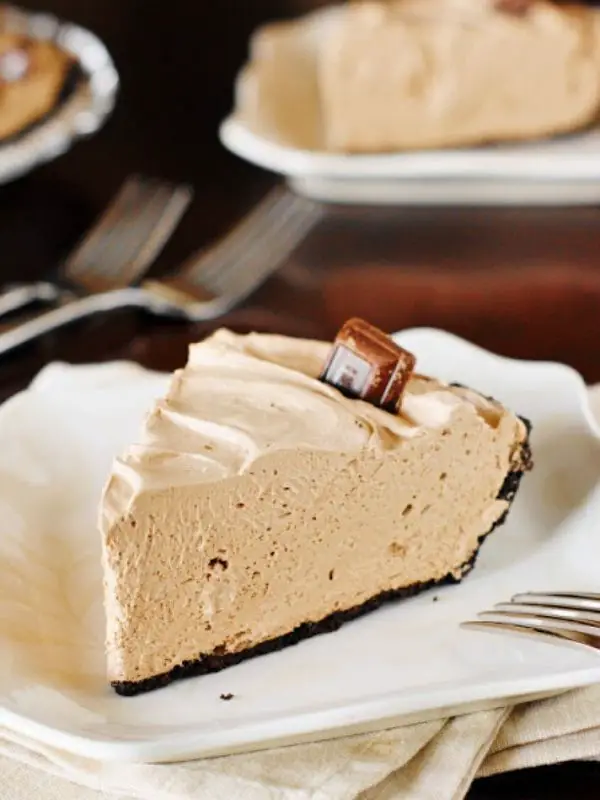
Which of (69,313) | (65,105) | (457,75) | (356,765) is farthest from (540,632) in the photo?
(65,105)

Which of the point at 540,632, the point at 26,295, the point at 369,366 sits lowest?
the point at 26,295

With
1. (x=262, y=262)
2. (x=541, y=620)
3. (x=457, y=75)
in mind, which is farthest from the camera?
(x=457, y=75)

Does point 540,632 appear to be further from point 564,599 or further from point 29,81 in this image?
point 29,81

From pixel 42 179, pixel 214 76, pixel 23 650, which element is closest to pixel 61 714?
pixel 23 650

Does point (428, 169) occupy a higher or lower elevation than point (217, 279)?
higher

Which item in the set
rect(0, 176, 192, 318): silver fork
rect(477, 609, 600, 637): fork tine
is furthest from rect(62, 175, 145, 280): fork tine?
rect(477, 609, 600, 637): fork tine
